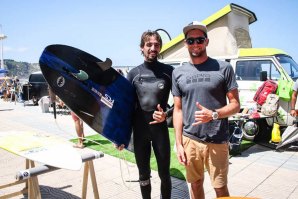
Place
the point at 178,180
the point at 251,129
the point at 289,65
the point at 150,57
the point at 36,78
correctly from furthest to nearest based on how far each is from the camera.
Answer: the point at 36,78 → the point at 289,65 → the point at 251,129 → the point at 178,180 → the point at 150,57

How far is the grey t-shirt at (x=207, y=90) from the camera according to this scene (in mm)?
2477

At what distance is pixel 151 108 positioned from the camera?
307 centimetres

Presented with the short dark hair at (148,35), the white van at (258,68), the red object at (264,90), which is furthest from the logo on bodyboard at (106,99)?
the white van at (258,68)

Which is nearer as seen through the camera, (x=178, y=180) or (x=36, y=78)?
(x=178, y=180)

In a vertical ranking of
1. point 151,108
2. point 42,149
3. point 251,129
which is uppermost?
point 151,108

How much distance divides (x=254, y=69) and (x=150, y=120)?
569cm

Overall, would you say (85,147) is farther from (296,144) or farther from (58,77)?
(296,144)

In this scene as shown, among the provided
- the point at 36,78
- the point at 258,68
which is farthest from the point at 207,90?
the point at 36,78

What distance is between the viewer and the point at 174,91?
2.73 m

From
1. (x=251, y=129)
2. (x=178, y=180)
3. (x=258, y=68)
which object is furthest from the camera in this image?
(x=258, y=68)

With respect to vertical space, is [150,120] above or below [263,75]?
below

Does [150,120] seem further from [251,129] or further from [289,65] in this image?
[289,65]

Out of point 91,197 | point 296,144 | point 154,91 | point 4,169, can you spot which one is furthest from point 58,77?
point 296,144

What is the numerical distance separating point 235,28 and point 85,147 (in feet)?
20.8
